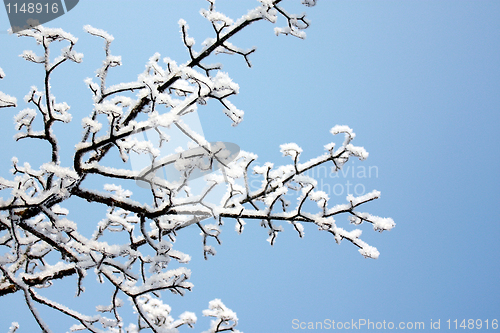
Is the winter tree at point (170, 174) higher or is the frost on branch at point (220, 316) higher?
the winter tree at point (170, 174)

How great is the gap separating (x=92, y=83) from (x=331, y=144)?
2.62 meters

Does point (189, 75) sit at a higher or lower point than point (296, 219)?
higher

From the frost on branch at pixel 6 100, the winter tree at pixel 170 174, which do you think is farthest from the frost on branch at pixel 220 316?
the frost on branch at pixel 6 100

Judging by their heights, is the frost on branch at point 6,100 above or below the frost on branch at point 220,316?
above

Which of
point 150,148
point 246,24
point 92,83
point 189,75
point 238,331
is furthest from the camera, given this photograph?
point 92,83

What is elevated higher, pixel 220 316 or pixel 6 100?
pixel 6 100

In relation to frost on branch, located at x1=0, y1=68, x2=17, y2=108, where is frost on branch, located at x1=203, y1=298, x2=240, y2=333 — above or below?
below

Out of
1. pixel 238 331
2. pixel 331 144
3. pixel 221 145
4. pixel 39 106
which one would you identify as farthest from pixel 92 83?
pixel 238 331

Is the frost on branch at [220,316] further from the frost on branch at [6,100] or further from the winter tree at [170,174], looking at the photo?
the frost on branch at [6,100]

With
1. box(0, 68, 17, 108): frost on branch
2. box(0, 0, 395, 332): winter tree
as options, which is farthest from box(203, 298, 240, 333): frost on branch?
box(0, 68, 17, 108): frost on branch

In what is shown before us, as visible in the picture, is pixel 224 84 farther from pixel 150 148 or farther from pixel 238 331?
pixel 238 331

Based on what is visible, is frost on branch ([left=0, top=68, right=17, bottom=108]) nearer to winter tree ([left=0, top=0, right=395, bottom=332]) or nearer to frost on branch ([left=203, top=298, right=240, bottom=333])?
winter tree ([left=0, top=0, right=395, bottom=332])

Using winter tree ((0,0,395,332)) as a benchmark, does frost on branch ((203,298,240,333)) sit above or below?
below

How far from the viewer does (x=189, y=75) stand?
191cm
